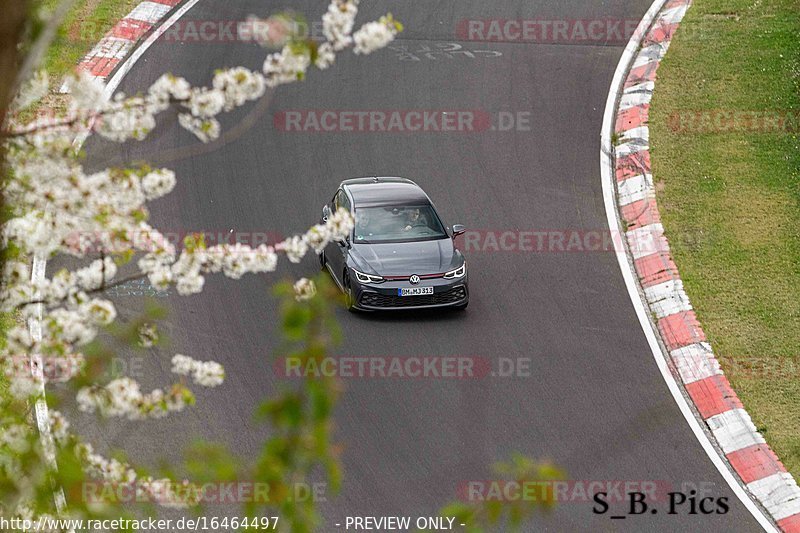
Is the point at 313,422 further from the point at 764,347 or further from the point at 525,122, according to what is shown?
the point at 525,122

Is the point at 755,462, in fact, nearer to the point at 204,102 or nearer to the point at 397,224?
the point at 397,224

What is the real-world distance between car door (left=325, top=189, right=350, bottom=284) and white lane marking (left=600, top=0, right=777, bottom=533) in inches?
151

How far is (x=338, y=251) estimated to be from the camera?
15.1 metres

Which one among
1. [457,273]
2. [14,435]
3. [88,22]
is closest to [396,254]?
[457,273]

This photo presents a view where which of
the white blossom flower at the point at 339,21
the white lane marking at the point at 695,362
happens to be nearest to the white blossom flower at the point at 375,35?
the white blossom flower at the point at 339,21

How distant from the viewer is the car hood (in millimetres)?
14422

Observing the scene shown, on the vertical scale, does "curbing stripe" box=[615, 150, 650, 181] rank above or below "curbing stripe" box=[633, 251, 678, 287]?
above

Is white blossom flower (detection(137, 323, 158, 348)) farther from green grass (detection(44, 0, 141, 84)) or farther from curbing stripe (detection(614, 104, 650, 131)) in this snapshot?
green grass (detection(44, 0, 141, 84))

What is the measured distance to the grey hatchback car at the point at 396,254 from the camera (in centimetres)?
1437

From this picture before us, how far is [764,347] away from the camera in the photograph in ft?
44.4

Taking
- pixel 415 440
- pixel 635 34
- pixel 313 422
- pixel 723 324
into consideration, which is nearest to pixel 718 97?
pixel 635 34

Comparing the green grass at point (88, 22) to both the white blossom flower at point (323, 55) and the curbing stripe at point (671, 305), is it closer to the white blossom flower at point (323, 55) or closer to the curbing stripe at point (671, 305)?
the curbing stripe at point (671, 305)

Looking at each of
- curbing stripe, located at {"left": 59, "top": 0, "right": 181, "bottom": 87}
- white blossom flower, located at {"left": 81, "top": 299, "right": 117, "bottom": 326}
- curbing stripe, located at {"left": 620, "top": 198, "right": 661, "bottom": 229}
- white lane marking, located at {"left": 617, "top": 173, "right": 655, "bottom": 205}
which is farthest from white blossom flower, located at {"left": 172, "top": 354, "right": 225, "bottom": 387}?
curbing stripe, located at {"left": 59, "top": 0, "right": 181, "bottom": 87}

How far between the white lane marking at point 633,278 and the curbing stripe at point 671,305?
3.8 inches
